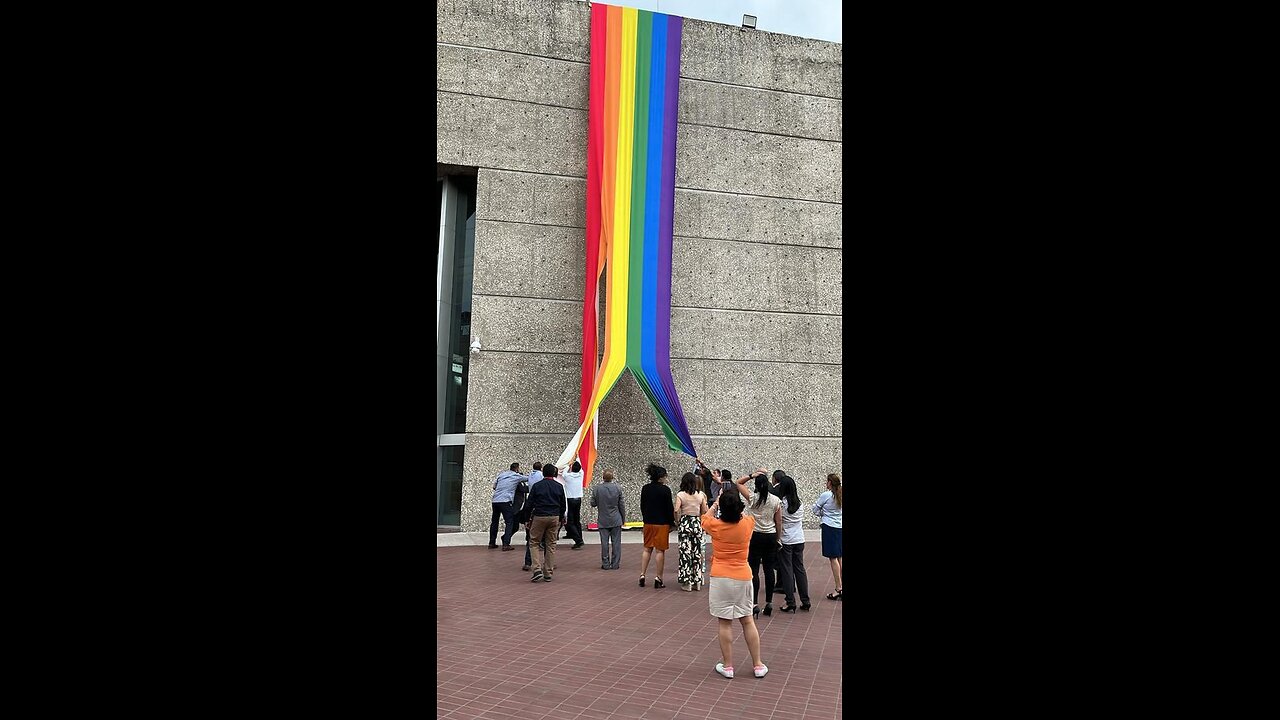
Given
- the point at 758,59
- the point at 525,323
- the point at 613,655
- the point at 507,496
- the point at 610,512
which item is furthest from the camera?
the point at 758,59

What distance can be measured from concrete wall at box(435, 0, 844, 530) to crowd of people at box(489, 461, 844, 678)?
2742mm

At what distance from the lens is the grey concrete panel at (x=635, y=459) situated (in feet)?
54.7

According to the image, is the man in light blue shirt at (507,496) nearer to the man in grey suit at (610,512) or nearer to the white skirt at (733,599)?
the man in grey suit at (610,512)

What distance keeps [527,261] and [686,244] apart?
3363 mm

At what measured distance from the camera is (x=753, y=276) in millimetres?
18188

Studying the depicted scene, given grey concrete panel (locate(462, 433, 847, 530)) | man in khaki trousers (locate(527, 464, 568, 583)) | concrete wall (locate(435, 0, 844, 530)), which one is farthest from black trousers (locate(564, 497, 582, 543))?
man in khaki trousers (locate(527, 464, 568, 583))

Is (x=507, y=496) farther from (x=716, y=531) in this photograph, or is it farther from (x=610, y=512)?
(x=716, y=531)

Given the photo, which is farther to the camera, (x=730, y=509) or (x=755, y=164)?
(x=755, y=164)

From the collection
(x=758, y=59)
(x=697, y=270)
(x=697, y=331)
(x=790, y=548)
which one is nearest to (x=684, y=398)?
(x=697, y=331)

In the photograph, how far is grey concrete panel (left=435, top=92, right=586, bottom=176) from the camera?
1727 centimetres

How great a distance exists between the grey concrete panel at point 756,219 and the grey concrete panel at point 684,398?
9.02 ft

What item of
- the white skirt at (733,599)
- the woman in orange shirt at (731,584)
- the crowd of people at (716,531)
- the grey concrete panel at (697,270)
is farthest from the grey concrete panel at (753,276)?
the white skirt at (733,599)

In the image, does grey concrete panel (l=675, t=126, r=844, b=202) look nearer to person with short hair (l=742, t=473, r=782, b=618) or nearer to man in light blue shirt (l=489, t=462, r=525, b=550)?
man in light blue shirt (l=489, t=462, r=525, b=550)
